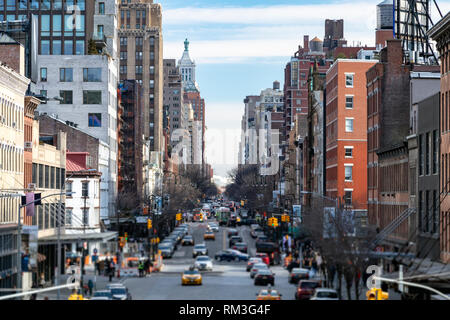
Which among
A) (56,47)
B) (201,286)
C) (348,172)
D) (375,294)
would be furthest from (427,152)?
(56,47)

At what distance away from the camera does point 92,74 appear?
7239 inches

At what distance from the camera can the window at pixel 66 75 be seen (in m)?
184

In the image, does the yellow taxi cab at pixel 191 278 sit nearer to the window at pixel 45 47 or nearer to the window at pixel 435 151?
the window at pixel 435 151

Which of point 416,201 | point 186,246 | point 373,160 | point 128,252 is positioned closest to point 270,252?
point 186,246

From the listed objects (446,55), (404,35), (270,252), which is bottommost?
(270,252)

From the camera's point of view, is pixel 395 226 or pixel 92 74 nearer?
pixel 395 226

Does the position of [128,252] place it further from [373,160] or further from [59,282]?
[373,160]

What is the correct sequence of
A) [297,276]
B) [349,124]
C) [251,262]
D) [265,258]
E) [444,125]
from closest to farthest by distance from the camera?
1. [297,276]
2. [444,125]
3. [251,262]
4. [265,258]
5. [349,124]

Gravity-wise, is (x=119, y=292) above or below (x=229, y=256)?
above

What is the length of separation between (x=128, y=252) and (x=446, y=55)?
35.9 metres

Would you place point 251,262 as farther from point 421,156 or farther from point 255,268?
point 421,156

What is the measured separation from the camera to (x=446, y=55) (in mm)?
74688

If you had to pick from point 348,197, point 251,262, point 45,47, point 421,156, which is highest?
point 45,47

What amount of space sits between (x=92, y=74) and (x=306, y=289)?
421 feet
